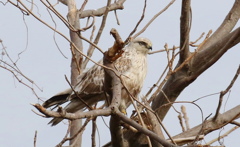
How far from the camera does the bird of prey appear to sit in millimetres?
5805

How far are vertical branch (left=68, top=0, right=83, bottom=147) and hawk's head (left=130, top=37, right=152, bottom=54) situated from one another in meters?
0.70

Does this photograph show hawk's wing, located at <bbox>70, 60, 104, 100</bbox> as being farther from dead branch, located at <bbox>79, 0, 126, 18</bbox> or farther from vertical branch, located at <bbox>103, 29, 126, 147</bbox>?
vertical branch, located at <bbox>103, 29, 126, 147</bbox>

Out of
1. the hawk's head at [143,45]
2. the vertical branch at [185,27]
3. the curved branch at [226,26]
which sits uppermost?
the hawk's head at [143,45]

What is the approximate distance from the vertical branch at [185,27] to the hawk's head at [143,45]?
211 cm

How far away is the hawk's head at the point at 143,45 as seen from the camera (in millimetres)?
6285

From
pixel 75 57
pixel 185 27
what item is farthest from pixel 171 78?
pixel 75 57

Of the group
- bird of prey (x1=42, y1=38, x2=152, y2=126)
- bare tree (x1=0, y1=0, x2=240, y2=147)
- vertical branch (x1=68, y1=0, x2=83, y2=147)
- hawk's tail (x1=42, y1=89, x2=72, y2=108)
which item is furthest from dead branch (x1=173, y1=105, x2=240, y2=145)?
hawk's tail (x1=42, y1=89, x2=72, y2=108)

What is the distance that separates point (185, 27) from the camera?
409 centimetres

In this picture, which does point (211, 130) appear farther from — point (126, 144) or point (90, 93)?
point (90, 93)

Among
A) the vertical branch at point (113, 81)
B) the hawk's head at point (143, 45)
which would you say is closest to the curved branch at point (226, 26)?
the vertical branch at point (113, 81)

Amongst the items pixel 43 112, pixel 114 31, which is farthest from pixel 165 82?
pixel 43 112

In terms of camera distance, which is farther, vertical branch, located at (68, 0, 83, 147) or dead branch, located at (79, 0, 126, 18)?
dead branch, located at (79, 0, 126, 18)

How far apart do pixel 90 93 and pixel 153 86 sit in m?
1.76

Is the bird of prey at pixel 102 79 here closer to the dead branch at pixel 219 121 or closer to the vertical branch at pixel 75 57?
the vertical branch at pixel 75 57
